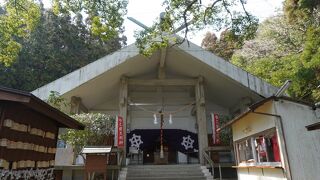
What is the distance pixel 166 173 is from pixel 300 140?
555 cm

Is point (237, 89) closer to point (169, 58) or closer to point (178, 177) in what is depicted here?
point (169, 58)

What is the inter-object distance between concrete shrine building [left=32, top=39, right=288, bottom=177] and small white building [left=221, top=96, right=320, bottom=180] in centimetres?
443

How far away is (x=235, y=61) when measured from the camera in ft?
65.1

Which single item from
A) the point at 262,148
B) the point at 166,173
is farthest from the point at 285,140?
the point at 166,173

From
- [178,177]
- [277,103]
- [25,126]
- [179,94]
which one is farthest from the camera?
[179,94]

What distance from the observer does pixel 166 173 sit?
1099 cm

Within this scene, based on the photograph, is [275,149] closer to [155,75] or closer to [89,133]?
[89,133]

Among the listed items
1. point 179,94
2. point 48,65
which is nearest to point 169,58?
point 179,94

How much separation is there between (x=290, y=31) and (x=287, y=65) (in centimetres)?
603

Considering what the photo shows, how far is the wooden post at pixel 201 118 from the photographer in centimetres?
1244

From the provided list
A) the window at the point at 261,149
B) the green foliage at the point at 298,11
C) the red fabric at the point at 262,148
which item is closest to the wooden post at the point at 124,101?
the window at the point at 261,149

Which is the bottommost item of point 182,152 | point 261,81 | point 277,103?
point 182,152

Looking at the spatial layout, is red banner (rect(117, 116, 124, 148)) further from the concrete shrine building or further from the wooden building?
the wooden building

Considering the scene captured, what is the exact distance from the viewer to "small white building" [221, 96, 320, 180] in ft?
22.0
